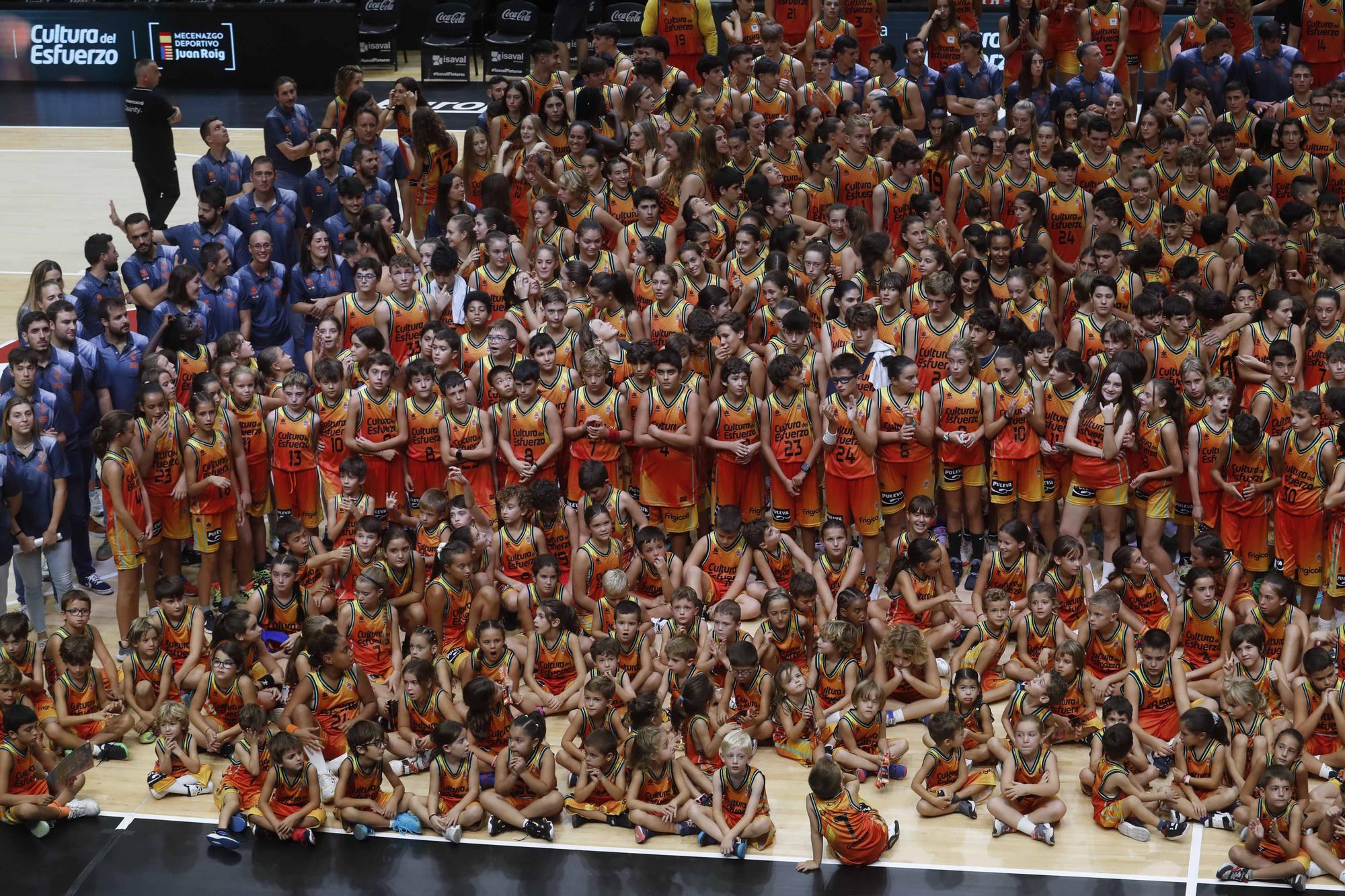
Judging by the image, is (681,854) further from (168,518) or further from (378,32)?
(378,32)

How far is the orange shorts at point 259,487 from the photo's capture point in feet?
34.7

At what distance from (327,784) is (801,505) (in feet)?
11.6

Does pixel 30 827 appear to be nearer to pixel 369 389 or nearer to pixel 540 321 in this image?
pixel 369 389

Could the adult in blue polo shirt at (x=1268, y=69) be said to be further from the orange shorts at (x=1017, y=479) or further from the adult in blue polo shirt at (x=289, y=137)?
the adult in blue polo shirt at (x=289, y=137)

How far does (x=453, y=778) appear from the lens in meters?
8.63

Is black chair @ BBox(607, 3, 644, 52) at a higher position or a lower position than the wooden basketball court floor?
higher

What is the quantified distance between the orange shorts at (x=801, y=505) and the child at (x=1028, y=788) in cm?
237

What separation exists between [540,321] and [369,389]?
4.61 feet

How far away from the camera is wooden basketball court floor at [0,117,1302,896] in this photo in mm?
8102

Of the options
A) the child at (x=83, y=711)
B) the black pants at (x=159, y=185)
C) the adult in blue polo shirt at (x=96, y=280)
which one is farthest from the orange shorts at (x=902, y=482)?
the black pants at (x=159, y=185)

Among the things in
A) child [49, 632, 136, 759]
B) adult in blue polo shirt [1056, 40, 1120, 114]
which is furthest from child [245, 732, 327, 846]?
adult in blue polo shirt [1056, 40, 1120, 114]

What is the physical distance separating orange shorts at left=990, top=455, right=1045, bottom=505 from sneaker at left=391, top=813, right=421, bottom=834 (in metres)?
4.30

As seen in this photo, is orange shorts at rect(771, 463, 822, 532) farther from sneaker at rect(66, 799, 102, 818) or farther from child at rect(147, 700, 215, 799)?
sneaker at rect(66, 799, 102, 818)

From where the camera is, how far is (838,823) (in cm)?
812
